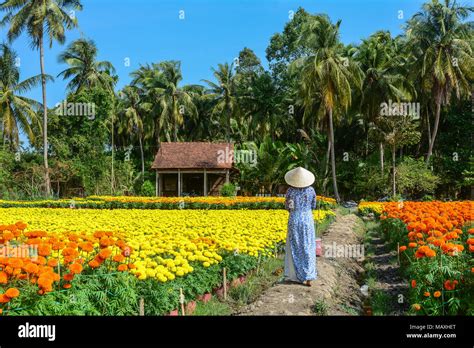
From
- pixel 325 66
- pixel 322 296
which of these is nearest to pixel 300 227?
pixel 322 296

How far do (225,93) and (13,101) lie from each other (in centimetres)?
1749

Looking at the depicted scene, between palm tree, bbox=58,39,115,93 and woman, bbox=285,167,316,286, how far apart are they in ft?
107

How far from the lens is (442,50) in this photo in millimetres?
32719

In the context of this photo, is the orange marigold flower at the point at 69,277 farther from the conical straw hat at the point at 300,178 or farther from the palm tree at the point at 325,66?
the palm tree at the point at 325,66

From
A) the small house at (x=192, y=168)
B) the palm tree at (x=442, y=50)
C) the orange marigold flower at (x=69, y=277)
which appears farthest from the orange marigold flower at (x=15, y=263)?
the palm tree at (x=442, y=50)

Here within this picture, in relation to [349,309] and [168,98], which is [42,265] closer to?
[349,309]

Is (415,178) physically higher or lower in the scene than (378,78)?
lower

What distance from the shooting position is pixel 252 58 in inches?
1834

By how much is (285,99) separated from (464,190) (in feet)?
50.3

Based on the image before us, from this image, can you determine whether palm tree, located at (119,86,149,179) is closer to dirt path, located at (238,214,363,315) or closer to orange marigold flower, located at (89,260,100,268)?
dirt path, located at (238,214,363,315)

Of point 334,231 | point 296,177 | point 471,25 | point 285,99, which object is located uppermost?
point 471,25

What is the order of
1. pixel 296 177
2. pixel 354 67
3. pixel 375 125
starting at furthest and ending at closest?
1. pixel 375 125
2. pixel 354 67
3. pixel 296 177
